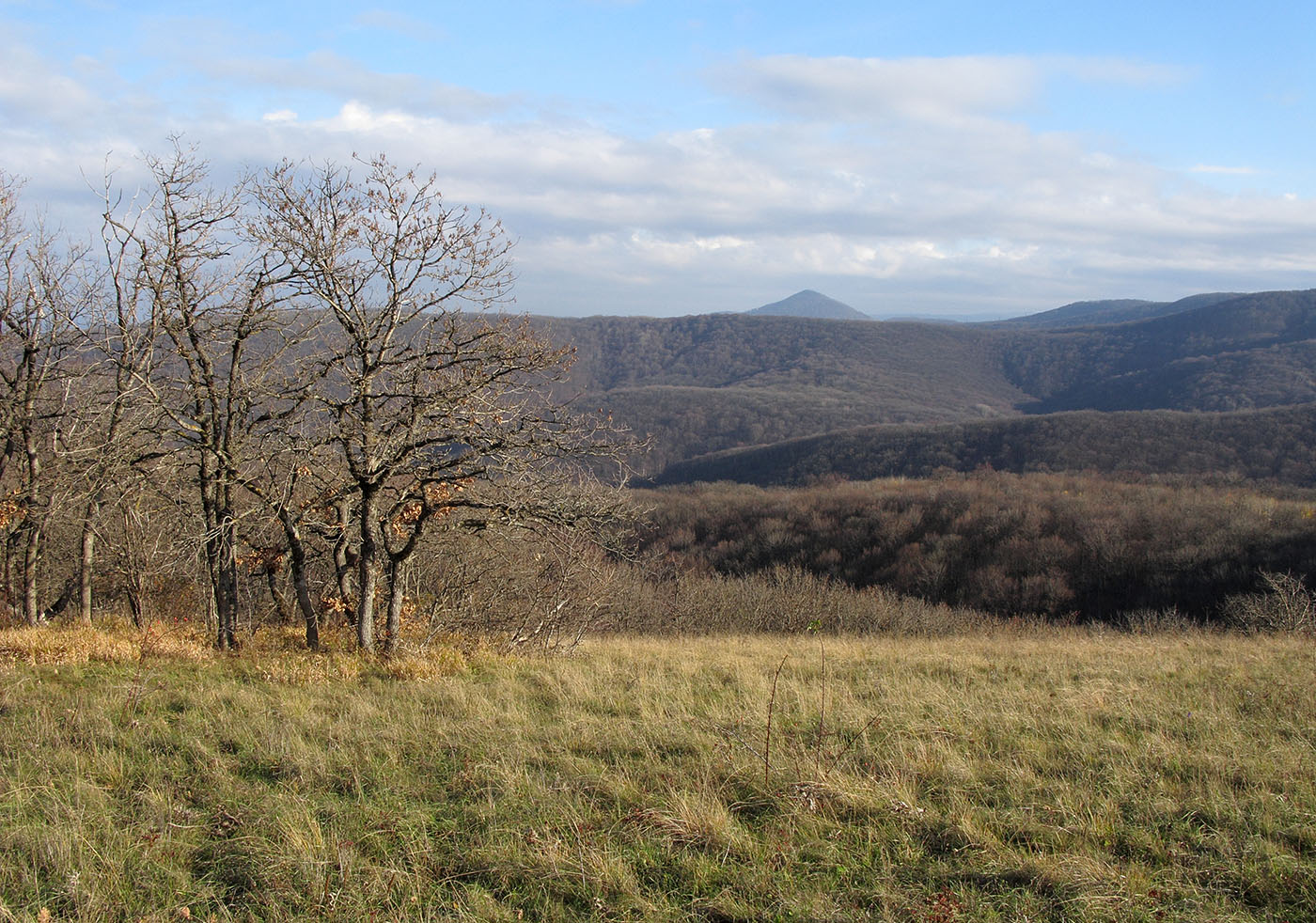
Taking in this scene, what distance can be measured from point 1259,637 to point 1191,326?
601 ft

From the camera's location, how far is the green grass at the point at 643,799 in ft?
11.6

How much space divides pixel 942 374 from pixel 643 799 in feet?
594

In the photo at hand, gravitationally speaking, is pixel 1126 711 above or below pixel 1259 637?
above

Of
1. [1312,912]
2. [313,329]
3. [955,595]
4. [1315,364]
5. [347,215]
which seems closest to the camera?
[1312,912]

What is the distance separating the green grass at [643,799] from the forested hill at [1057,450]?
239ft

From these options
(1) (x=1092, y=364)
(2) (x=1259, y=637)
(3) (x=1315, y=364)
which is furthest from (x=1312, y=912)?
(1) (x=1092, y=364)

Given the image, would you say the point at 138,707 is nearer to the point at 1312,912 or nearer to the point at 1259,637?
the point at 1312,912

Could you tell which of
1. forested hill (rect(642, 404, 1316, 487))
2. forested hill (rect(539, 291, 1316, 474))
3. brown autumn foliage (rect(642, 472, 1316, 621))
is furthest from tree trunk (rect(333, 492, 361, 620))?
forested hill (rect(539, 291, 1316, 474))

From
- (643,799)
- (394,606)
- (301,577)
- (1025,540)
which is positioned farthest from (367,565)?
(1025,540)

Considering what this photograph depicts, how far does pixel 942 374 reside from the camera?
567 ft

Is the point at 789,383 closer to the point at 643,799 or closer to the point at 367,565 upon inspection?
the point at 367,565

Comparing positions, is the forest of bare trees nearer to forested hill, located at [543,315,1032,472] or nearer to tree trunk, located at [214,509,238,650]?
tree trunk, located at [214,509,238,650]

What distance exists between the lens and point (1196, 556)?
1887 inches

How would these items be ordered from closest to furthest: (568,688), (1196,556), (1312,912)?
1. (1312,912)
2. (568,688)
3. (1196,556)
